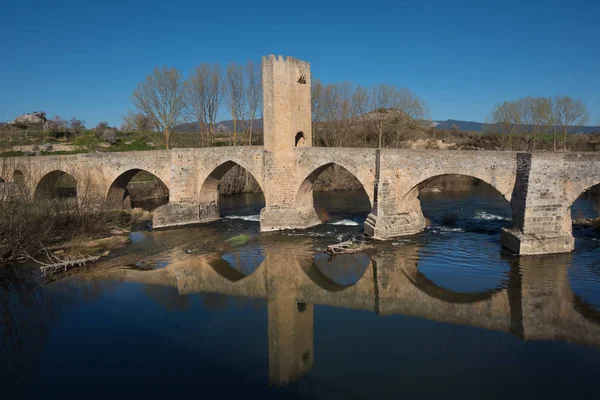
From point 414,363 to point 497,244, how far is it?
8.79 m

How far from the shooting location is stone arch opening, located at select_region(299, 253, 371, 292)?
11.7 metres

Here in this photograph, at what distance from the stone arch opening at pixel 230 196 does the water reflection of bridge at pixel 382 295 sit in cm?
602

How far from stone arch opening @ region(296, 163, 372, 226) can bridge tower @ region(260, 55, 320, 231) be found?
1.89ft

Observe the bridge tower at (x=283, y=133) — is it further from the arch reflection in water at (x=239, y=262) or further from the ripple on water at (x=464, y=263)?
the ripple on water at (x=464, y=263)

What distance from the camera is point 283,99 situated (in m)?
16.7

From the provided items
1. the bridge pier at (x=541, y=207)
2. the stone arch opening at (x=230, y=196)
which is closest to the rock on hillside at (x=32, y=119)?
the stone arch opening at (x=230, y=196)

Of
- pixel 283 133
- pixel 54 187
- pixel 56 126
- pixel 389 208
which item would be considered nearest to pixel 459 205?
pixel 389 208

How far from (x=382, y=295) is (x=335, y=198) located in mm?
16494

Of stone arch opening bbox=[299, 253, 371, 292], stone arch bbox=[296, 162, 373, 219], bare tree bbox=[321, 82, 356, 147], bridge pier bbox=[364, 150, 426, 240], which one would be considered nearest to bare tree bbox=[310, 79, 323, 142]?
bare tree bbox=[321, 82, 356, 147]

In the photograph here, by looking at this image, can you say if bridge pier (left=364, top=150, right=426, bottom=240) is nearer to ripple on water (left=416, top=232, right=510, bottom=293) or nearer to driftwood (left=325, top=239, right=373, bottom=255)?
ripple on water (left=416, top=232, right=510, bottom=293)

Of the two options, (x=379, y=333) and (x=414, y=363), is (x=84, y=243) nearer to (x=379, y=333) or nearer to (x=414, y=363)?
(x=379, y=333)

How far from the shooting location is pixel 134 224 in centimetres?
2023

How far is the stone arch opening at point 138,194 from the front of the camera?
22.8 m

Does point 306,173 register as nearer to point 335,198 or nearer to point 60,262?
point 60,262
